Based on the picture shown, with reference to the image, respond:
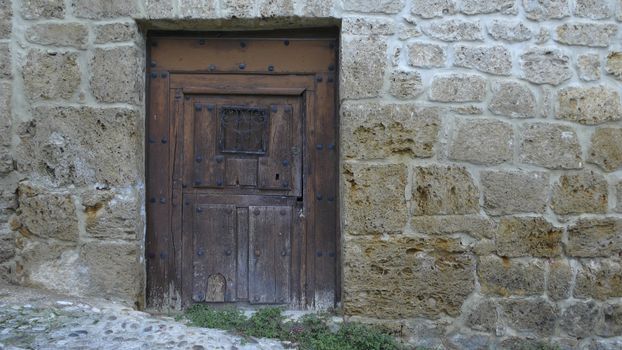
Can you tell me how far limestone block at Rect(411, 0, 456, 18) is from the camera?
10.7 ft

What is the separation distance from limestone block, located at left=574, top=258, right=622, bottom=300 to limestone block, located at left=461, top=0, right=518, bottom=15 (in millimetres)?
1405

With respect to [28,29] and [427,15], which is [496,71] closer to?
[427,15]

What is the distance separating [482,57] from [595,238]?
1.14 metres

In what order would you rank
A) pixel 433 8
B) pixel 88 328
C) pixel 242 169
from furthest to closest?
pixel 242 169 → pixel 433 8 → pixel 88 328

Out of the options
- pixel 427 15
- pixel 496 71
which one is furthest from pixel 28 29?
pixel 496 71

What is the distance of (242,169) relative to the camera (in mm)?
3500

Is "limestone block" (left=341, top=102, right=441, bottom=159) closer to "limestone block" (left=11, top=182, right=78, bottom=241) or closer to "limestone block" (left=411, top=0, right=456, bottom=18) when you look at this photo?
"limestone block" (left=411, top=0, right=456, bottom=18)

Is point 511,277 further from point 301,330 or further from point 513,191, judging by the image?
point 301,330

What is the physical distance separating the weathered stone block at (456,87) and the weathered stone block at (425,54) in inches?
3.3

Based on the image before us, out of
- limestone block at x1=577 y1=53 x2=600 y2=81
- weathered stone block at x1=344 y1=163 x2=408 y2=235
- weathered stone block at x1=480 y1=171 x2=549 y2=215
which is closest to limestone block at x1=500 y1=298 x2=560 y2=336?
weathered stone block at x1=480 y1=171 x2=549 y2=215

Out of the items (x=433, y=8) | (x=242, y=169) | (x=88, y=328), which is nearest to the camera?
(x=88, y=328)

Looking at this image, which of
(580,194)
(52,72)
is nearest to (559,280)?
(580,194)

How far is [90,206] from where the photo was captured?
3.31 meters

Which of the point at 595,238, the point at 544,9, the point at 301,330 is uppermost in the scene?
the point at 544,9
